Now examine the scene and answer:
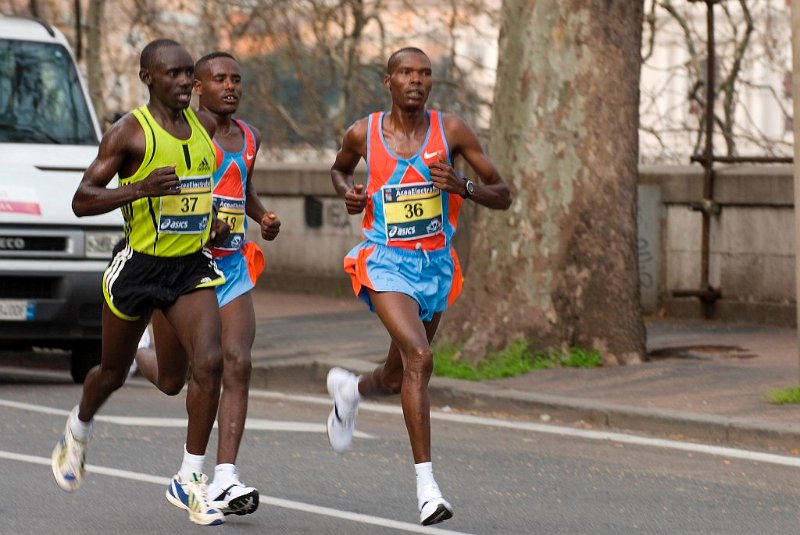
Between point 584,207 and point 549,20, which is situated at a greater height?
point 549,20

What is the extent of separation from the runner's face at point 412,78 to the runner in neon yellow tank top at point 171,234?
858 millimetres

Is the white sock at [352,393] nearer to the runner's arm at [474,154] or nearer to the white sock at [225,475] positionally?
the runner's arm at [474,154]

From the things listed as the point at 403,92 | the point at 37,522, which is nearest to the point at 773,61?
the point at 403,92

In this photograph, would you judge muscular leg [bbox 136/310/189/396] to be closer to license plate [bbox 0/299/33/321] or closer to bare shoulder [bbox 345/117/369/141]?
bare shoulder [bbox 345/117/369/141]

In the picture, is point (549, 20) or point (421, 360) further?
point (549, 20)

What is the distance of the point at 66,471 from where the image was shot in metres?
7.27

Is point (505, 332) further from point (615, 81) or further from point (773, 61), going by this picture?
point (773, 61)

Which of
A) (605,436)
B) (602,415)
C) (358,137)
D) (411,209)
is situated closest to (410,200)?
(411,209)

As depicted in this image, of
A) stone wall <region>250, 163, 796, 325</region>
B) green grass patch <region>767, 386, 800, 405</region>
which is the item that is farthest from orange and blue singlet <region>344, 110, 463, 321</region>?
stone wall <region>250, 163, 796, 325</region>

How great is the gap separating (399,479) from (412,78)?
73.8 inches

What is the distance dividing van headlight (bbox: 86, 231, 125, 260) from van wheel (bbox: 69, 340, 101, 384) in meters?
0.74

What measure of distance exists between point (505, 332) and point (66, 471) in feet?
17.5

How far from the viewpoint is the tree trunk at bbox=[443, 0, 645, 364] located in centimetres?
1211

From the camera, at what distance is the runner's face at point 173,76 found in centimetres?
679
